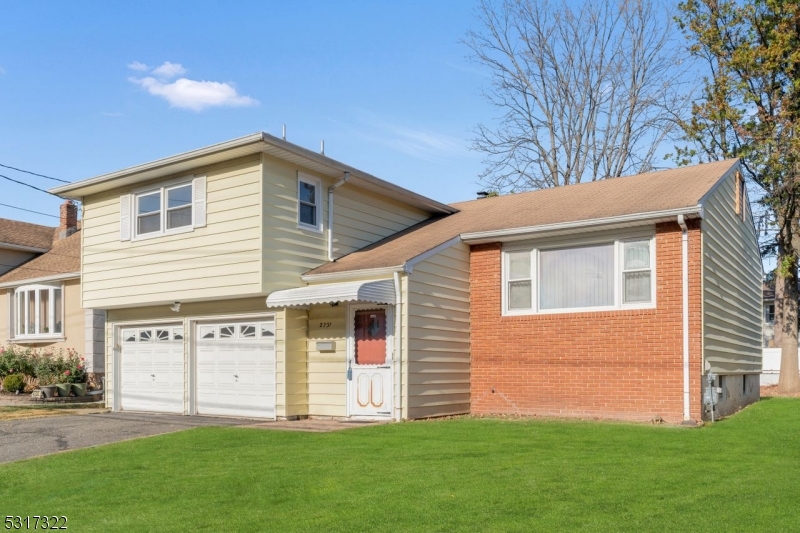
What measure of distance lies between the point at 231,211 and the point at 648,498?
430 inches

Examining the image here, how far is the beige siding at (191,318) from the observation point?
16422 millimetres

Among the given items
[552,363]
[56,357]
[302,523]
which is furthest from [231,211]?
[56,357]

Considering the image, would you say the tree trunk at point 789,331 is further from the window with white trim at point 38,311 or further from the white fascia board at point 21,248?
the white fascia board at point 21,248

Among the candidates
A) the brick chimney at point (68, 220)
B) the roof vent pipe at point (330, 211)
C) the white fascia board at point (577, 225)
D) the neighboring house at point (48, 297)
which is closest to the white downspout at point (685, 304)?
the white fascia board at point (577, 225)

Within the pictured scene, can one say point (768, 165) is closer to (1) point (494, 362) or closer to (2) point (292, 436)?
(1) point (494, 362)

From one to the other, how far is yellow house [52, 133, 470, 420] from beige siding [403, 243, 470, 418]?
38 millimetres

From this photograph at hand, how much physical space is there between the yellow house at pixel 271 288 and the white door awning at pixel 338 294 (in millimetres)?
31

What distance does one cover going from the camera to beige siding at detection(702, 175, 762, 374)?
15.0 metres

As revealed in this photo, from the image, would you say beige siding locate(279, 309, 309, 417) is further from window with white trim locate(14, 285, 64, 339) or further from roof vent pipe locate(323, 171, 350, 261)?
window with white trim locate(14, 285, 64, 339)

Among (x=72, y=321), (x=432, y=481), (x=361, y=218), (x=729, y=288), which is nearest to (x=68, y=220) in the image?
(x=72, y=321)

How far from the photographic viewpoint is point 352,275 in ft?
52.3

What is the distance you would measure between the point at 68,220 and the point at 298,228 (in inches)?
729

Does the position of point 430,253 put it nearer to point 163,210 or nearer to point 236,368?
point 236,368

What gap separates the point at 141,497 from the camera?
28.3ft
